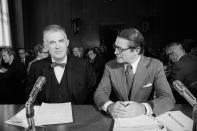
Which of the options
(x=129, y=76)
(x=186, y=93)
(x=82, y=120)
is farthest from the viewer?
(x=129, y=76)

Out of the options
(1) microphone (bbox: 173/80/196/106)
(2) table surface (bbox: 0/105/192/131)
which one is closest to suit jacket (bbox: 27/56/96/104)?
(2) table surface (bbox: 0/105/192/131)

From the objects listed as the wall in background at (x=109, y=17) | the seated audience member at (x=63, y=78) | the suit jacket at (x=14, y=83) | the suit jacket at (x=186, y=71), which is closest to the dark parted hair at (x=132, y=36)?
the seated audience member at (x=63, y=78)

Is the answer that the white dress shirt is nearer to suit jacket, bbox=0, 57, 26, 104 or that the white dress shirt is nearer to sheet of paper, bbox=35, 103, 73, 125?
sheet of paper, bbox=35, 103, 73, 125

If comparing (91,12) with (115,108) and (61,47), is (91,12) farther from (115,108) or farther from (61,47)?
(115,108)

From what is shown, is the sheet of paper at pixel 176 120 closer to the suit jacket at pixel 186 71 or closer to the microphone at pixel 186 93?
the microphone at pixel 186 93

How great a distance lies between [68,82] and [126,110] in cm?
98

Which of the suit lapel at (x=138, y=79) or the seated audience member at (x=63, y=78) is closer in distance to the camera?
the suit lapel at (x=138, y=79)

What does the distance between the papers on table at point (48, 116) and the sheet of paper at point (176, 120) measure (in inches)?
27.2

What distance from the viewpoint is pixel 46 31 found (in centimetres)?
244

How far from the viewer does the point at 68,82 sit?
2594 mm

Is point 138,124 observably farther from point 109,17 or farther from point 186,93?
point 109,17

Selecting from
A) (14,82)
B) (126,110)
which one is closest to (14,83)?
(14,82)

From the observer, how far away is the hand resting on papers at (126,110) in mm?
1788

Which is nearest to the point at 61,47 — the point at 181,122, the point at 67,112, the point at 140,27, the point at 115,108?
the point at 67,112
